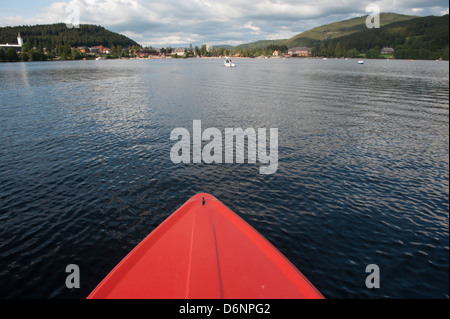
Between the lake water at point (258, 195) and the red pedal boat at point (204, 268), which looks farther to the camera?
the lake water at point (258, 195)

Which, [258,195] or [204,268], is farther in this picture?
[258,195]

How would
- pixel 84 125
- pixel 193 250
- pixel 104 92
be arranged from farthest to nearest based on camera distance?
pixel 104 92 < pixel 84 125 < pixel 193 250

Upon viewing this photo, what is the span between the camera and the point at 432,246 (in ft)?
41.9

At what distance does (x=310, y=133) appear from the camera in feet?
102

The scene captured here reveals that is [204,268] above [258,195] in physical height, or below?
above

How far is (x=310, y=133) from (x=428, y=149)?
1170cm

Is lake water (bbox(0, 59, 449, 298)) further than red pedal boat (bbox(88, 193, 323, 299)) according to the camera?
Yes

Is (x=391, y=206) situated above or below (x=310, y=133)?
below
